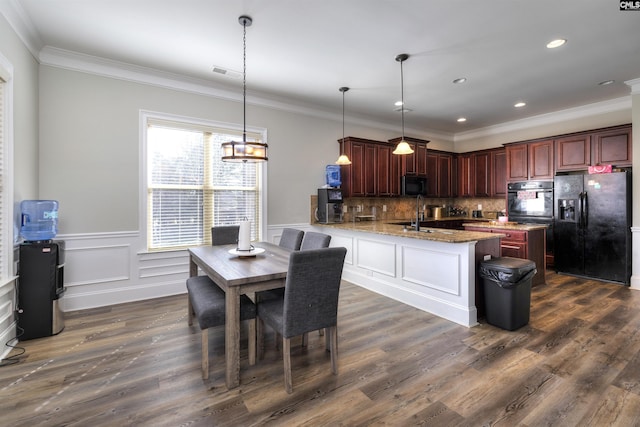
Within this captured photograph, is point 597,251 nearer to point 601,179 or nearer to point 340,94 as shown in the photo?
point 601,179

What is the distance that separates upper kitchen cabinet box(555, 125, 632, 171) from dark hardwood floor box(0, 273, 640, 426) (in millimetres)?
2723

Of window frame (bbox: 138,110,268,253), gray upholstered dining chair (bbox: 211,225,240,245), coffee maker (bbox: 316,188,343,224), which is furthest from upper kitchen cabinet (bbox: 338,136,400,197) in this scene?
gray upholstered dining chair (bbox: 211,225,240,245)

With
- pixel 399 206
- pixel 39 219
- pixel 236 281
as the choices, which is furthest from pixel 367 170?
pixel 39 219

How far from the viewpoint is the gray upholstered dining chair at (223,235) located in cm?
359

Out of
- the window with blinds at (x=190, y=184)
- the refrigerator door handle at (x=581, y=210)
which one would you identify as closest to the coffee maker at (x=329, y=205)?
the window with blinds at (x=190, y=184)

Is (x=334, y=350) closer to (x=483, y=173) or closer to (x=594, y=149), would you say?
(x=594, y=149)

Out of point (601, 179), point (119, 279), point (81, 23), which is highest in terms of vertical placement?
point (81, 23)

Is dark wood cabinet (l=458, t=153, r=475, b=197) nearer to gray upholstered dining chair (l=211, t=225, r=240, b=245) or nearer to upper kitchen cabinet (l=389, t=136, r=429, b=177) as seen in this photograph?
upper kitchen cabinet (l=389, t=136, r=429, b=177)

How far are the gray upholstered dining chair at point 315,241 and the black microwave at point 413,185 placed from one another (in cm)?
341

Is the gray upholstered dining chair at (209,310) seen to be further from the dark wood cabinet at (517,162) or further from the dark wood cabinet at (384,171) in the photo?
the dark wood cabinet at (517,162)

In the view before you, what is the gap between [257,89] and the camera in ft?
14.5

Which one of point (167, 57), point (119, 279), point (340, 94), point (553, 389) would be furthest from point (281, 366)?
point (340, 94)

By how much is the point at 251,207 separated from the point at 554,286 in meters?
4.59

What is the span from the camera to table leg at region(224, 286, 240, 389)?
6.64ft
